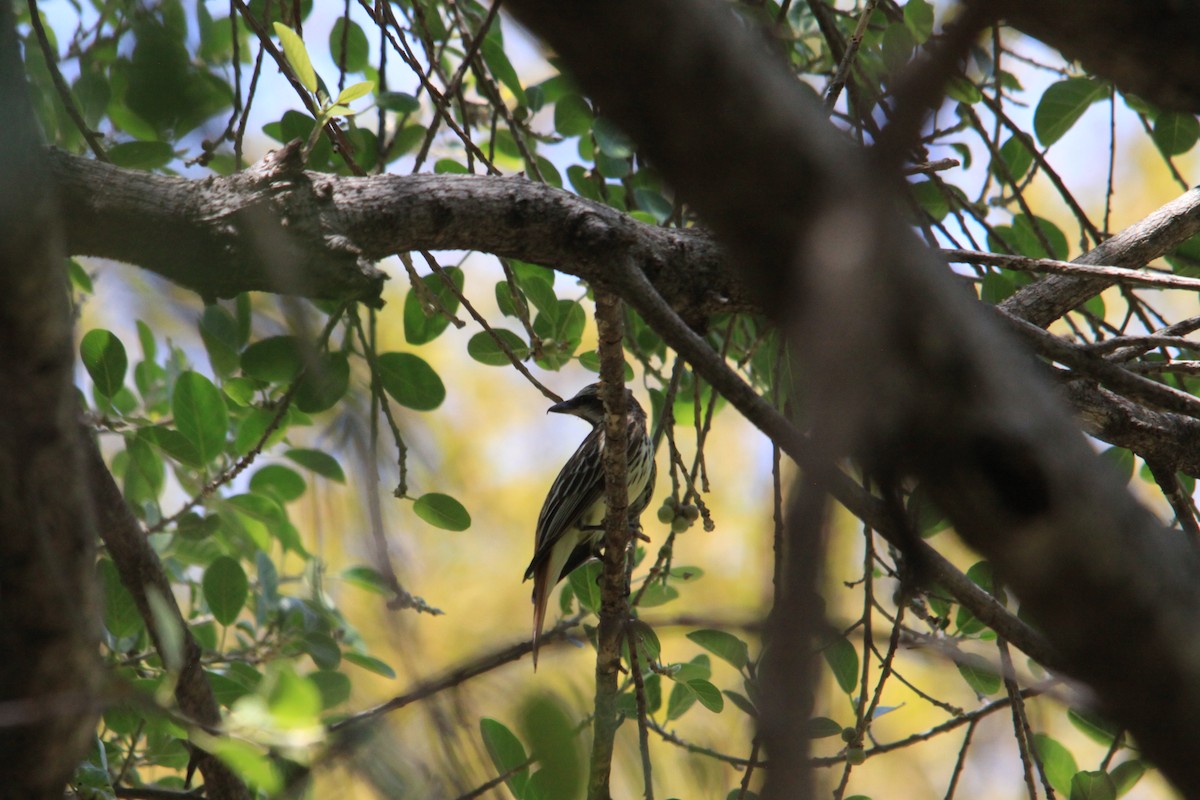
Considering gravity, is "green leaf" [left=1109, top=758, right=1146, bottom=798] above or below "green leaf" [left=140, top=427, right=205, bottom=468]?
below

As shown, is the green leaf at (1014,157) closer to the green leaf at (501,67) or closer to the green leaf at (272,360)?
the green leaf at (501,67)

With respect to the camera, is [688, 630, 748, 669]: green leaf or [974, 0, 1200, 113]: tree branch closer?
[974, 0, 1200, 113]: tree branch

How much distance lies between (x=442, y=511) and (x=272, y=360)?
0.56m

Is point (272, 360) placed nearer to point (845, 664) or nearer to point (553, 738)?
point (553, 738)

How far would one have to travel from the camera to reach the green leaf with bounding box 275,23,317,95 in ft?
6.64

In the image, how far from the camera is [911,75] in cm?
73

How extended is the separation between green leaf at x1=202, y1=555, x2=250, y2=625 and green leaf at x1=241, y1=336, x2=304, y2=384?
712 mm

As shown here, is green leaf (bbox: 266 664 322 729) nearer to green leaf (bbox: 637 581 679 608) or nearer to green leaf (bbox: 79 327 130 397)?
green leaf (bbox: 79 327 130 397)

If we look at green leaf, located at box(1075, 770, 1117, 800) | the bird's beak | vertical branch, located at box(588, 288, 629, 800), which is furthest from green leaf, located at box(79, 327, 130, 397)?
Answer: green leaf, located at box(1075, 770, 1117, 800)

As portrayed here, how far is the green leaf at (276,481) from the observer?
11.0ft

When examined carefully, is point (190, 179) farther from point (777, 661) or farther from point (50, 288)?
point (777, 661)

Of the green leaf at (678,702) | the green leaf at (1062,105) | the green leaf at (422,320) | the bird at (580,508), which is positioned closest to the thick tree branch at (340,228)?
the green leaf at (422,320)

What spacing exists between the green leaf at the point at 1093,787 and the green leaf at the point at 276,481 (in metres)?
2.43

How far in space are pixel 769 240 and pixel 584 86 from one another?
218 millimetres
